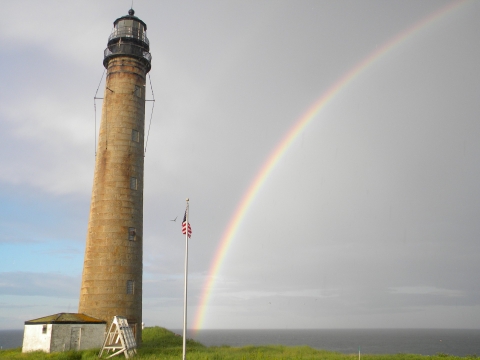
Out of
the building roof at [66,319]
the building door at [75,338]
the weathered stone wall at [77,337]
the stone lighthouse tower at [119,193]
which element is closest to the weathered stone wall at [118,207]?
the stone lighthouse tower at [119,193]

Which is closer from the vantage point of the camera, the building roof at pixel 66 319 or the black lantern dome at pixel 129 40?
the building roof at pixel 66 319

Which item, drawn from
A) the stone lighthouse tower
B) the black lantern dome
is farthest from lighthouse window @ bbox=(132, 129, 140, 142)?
the black lantern dome

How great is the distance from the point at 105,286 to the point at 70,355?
235 inches

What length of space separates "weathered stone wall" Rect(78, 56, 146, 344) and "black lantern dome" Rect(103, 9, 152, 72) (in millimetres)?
646

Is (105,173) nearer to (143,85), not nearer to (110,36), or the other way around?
(143,85)

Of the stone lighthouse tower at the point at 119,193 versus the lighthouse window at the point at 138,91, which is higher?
the lighthouse window at the point at 138,91

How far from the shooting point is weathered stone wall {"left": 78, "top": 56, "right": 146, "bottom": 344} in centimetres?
3291

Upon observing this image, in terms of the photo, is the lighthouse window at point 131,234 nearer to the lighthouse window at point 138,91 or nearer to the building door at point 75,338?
the building door at point 75,338

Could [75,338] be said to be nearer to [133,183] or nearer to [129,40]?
[133,183]

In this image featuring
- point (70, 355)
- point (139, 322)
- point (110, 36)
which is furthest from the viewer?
point (110, 36)

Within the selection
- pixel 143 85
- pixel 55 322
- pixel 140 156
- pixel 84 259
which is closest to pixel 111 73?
pixel 143 85

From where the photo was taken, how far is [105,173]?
115ft

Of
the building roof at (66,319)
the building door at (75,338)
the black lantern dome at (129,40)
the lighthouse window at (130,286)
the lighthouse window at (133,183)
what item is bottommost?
the building door at (75,338)

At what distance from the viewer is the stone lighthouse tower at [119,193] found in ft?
108
